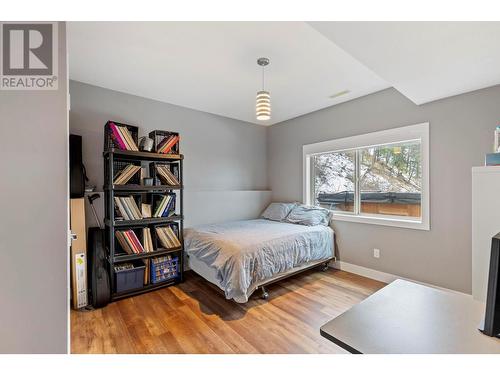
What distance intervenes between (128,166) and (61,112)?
1721mm

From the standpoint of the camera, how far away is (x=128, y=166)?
267 centimetres

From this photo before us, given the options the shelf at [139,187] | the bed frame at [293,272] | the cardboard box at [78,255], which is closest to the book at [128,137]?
the shelf at [139,187]

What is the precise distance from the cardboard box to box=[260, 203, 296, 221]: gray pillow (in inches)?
101

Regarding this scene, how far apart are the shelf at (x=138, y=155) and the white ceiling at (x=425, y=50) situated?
6.91ft

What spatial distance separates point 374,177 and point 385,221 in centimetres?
62

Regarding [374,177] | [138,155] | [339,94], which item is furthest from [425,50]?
[138,155]

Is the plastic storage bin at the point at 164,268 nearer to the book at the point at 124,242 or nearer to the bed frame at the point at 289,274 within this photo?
the book at the point at 124,242

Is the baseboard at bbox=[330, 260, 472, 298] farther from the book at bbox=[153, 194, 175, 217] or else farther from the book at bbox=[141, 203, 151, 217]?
the book at bbox=[141, 203, 151, 217]

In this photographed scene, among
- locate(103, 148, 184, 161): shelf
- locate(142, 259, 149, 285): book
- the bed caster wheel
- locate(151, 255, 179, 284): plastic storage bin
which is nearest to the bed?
the bed caster wheel

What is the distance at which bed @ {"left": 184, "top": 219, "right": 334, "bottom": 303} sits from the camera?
221cm

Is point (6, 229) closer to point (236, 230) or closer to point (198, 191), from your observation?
point (236, 230)

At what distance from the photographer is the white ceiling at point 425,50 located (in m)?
1.33
